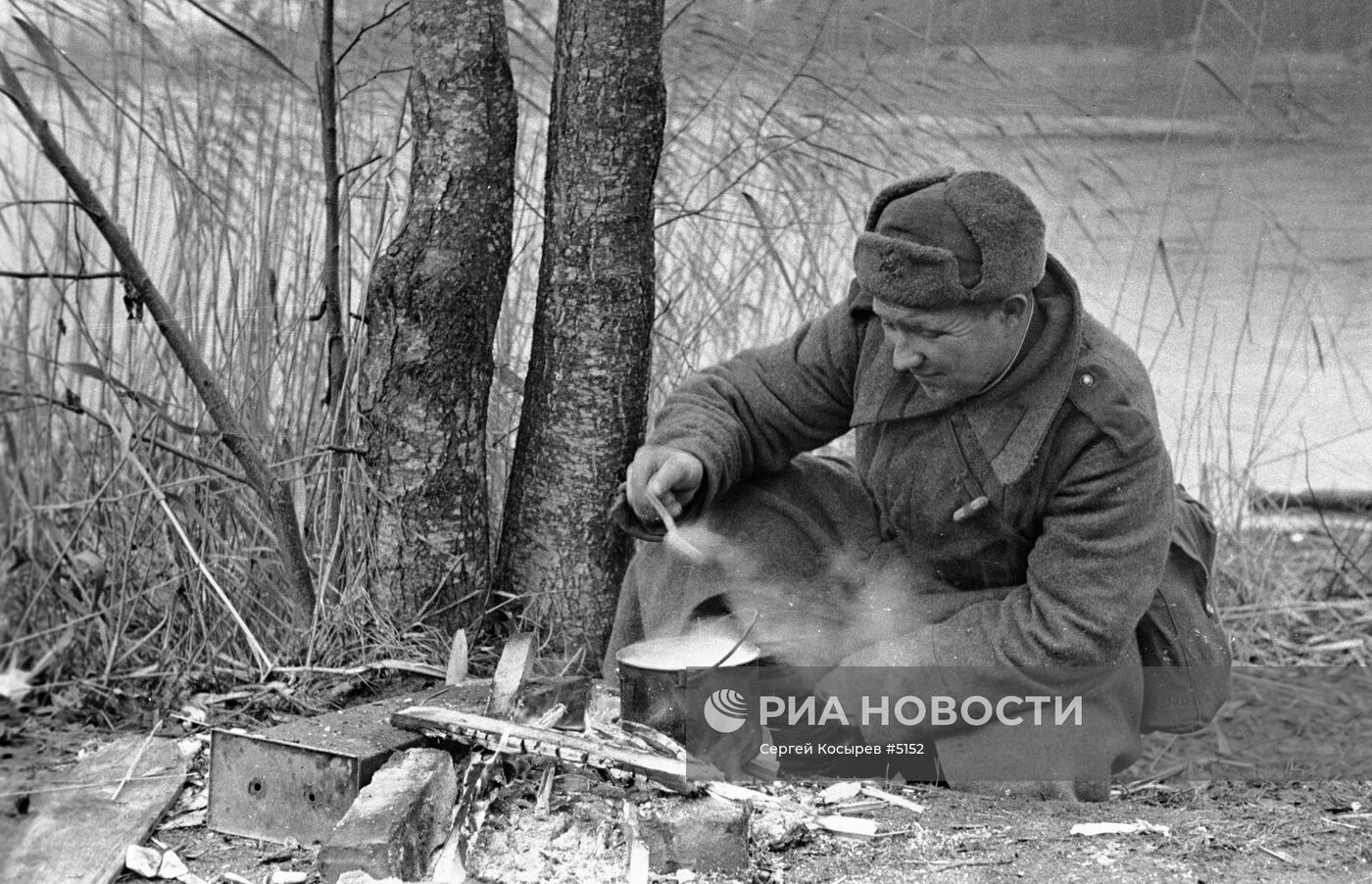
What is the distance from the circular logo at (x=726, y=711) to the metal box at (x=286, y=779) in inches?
20.9

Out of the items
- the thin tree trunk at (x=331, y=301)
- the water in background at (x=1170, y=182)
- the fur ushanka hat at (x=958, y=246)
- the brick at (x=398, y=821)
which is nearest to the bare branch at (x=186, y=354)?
the thin tree trunk at (x=331, y=301)

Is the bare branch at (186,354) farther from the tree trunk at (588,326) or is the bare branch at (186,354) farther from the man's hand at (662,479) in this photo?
the man's hand at (662,479)

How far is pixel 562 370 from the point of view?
9.55ft

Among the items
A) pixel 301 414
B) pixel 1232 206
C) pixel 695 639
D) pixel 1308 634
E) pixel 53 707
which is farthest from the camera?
pixel 1308 634

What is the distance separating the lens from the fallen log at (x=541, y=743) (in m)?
2.22

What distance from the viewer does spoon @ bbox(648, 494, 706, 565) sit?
2559 millimetres

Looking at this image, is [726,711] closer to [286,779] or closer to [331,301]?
[286,779]

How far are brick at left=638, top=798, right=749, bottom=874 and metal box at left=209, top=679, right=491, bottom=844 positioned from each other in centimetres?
46

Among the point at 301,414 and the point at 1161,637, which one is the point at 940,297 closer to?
the point at 1161,637

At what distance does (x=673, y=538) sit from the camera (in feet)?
8.50

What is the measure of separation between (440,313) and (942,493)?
3.39ft

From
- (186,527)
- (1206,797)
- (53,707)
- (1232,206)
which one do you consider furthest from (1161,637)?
(53,707)

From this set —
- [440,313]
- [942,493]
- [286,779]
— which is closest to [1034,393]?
[942,493]

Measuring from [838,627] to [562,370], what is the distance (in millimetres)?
766
